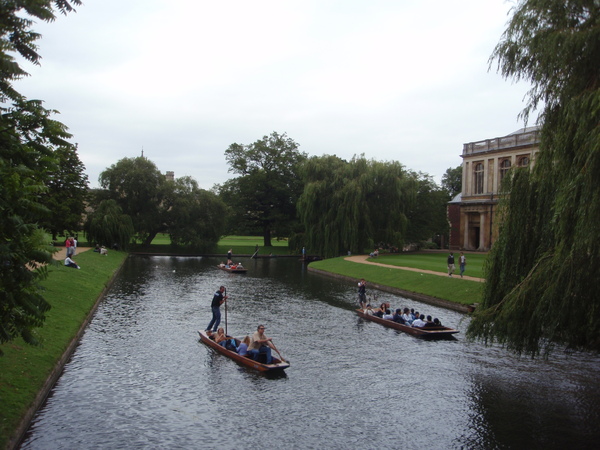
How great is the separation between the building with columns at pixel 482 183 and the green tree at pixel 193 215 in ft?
98.5

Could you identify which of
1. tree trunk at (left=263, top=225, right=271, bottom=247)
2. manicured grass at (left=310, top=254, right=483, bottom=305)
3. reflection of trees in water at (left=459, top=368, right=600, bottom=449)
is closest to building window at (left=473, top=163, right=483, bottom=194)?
manicured grass at (left=310, top=254, right=483, bottom=305)

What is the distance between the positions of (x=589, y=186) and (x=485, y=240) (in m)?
52.3

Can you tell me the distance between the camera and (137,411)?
12578 millimetres

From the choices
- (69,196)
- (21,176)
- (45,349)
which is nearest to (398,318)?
(45,349)

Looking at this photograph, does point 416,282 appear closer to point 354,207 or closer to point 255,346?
point 255,346

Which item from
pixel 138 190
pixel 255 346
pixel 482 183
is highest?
pixel 482 183

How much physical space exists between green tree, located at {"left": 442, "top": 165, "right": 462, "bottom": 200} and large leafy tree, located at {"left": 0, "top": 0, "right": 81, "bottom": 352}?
314ft

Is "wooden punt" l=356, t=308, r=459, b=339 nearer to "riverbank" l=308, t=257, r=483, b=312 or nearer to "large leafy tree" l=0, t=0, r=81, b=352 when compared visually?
"riverbank" l=308, t=257, r=483, b=312

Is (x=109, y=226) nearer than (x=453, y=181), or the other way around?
(x=109, y=226)

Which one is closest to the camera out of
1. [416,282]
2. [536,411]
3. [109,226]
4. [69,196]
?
[536,411]

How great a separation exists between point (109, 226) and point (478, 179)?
138 ft

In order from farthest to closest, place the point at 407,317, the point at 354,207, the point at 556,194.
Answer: the point at 354,207 → the point at 407,317 → the point at 556,194

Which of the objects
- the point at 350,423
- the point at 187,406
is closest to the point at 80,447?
the point at 187,406

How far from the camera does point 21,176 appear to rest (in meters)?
8.41
